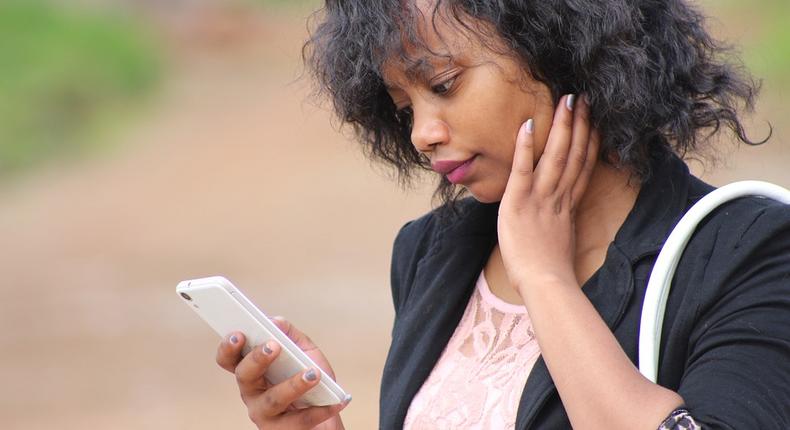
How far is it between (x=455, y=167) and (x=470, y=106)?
0.12 meters

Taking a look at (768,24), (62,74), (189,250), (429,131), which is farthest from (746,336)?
(62,74)

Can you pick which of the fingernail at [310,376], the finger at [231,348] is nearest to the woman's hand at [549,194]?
the fingernail at [310,376]

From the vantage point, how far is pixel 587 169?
7.92 feet

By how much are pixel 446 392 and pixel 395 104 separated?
0.58 meters

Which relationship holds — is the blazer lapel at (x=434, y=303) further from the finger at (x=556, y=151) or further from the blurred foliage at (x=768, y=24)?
the blurred foliage at (x=768, y=24)

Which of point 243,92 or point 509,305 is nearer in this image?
point 509,305

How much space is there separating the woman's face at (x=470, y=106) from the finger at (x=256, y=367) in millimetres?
433

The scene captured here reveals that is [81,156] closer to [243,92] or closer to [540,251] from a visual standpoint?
[243,92]

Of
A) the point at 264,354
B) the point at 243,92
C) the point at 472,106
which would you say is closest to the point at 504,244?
the point at 472,106

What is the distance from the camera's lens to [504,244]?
90.4 inches

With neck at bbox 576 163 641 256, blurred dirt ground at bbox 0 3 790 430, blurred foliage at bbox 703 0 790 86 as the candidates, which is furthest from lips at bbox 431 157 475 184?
blurred foliage at bbox 703 0 790 86

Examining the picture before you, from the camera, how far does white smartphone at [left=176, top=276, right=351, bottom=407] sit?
237cm

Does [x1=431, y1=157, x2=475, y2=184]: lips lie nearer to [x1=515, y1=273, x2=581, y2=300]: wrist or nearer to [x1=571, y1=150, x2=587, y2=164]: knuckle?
[x1=571, y1=150, x2=587, y2=164]: knuckle

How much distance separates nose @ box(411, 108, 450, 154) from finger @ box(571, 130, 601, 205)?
9.5 inches
